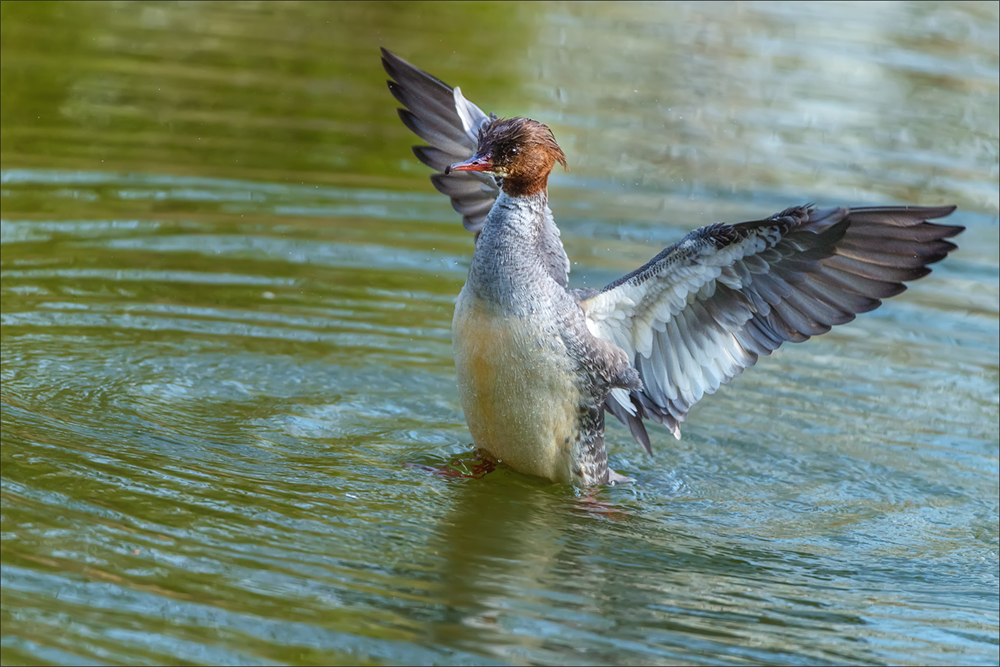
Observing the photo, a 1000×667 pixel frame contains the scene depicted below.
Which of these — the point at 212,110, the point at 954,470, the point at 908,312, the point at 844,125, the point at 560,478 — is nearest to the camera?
the point at 560,478

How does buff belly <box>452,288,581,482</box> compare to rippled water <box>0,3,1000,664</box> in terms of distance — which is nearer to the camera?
rippled water <box>0,3,1000,664</box>

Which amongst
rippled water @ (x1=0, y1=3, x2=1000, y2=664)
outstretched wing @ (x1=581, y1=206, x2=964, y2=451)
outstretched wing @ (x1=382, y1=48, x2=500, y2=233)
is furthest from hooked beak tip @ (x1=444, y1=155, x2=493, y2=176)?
rippled water @ (x1=0, y1=3, x2=1000, y2=664)

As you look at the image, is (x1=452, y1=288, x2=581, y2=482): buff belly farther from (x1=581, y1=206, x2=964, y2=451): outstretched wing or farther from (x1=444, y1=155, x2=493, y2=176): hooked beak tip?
(x1=444, y1=155, x2=493, y2=176): hooked beak tip

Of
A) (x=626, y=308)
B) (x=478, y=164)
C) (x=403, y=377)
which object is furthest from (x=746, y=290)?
(x=403, y=377)

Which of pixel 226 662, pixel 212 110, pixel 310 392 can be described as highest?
pixel 212 110

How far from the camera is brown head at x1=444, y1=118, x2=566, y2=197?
639 cm

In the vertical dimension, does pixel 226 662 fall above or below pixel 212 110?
below

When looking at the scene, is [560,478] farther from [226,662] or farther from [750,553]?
[226,662]

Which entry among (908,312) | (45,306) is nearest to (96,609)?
(45,306)

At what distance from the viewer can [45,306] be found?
793cm

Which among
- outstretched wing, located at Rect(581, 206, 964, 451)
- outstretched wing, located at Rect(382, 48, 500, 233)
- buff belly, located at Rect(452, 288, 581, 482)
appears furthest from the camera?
outstretched wing, located at Rect(382, 48, 500, 233)

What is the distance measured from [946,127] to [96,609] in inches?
432

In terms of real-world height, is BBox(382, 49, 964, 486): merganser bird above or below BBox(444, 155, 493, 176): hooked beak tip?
below

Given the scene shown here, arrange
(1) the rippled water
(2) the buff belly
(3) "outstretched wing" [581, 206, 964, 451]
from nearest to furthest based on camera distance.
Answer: (1) the rippled water < (3) "outstretched wing" [581, 206, 964, 451] < (2) the buff belly
